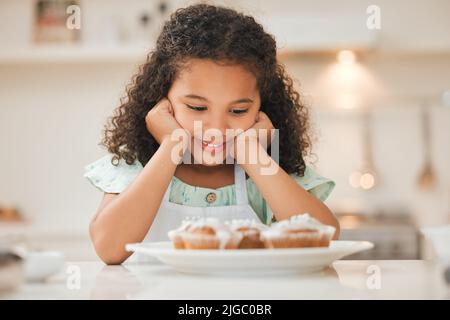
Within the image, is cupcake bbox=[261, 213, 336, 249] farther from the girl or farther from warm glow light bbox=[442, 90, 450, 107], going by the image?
warm glow light bbox=[442, 90, 450, 107]

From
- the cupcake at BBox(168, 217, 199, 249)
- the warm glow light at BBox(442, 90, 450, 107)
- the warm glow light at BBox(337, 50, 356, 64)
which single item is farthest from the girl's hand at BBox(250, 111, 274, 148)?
the warm glow light at BBox(442, 90, 450, 107)

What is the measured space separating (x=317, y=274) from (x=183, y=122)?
0.54m

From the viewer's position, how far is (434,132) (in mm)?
3207

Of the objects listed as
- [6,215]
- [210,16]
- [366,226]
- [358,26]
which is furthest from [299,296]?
[6,215]

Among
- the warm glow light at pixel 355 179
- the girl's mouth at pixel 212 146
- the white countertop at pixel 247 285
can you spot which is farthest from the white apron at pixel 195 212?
the warm glow light at pixel 355 179

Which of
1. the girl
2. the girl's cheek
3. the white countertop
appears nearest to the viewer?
the white countertop

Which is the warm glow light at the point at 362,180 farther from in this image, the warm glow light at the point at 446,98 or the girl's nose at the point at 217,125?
the girl's nose at the point at 217,125

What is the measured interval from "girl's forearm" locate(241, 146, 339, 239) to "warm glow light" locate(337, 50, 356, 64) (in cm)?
209

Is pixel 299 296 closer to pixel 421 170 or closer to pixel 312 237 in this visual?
pixel 312 237

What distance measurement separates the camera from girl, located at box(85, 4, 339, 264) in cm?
115

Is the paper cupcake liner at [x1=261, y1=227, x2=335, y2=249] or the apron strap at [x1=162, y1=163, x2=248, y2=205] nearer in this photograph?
the paper cupcake liner at [x1=261, y1=227, x2=335, y2=249]

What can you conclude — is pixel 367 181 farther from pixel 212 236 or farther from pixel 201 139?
pixel 212 236

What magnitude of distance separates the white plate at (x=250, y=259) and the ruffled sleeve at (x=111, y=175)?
0.49m

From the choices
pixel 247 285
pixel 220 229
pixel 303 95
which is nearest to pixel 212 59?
pixel 220 229
